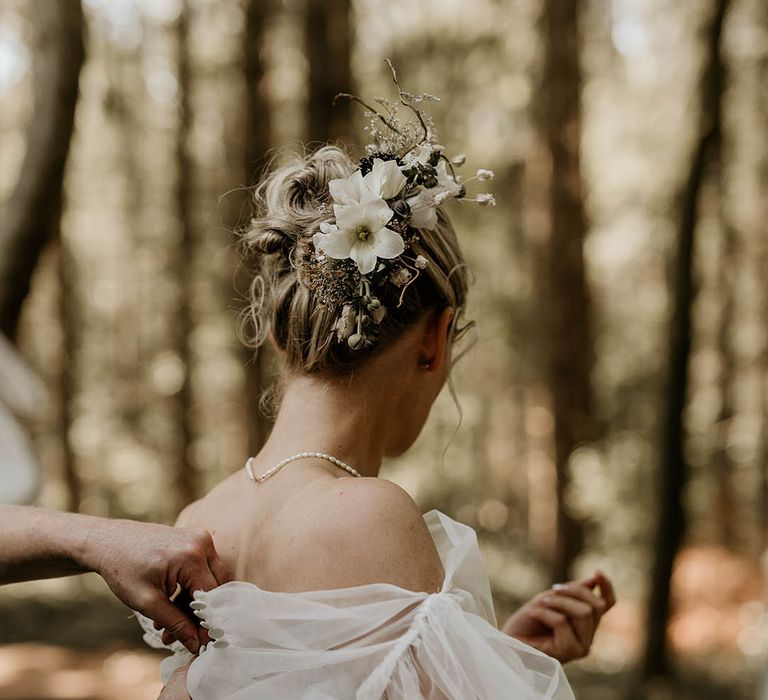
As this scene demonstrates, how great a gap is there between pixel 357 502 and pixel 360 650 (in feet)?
0.86

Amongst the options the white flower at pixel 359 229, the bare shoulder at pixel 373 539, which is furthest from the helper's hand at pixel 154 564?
the white flower at pixel 359 229

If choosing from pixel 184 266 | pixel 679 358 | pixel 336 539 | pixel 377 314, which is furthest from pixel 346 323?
pixel 184 266

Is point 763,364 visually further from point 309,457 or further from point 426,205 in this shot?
point 309,457

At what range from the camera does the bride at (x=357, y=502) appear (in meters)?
1.63

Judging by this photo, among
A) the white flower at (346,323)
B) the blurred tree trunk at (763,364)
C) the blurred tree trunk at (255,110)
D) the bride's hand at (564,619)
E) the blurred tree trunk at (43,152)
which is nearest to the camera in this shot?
the white flower at (346,323)

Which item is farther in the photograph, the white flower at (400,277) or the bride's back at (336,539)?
the white flower at (400,277)

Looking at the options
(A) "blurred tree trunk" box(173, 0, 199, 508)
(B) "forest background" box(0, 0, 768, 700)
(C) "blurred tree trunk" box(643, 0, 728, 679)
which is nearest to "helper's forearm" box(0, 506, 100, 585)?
(B) "forest background" box(0, 0, 768, 700)

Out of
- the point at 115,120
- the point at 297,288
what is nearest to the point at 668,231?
the point at 115,120

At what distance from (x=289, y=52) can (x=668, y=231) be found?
23.4 feet

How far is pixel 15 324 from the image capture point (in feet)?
16.0

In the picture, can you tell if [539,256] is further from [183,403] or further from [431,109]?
[183,403]

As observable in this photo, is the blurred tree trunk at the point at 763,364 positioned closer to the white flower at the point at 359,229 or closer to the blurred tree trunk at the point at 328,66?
the blurred tree trunk at the point at 328,66

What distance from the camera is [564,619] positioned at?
2.26 metres

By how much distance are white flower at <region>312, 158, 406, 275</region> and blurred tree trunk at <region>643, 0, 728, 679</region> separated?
20.6ft
